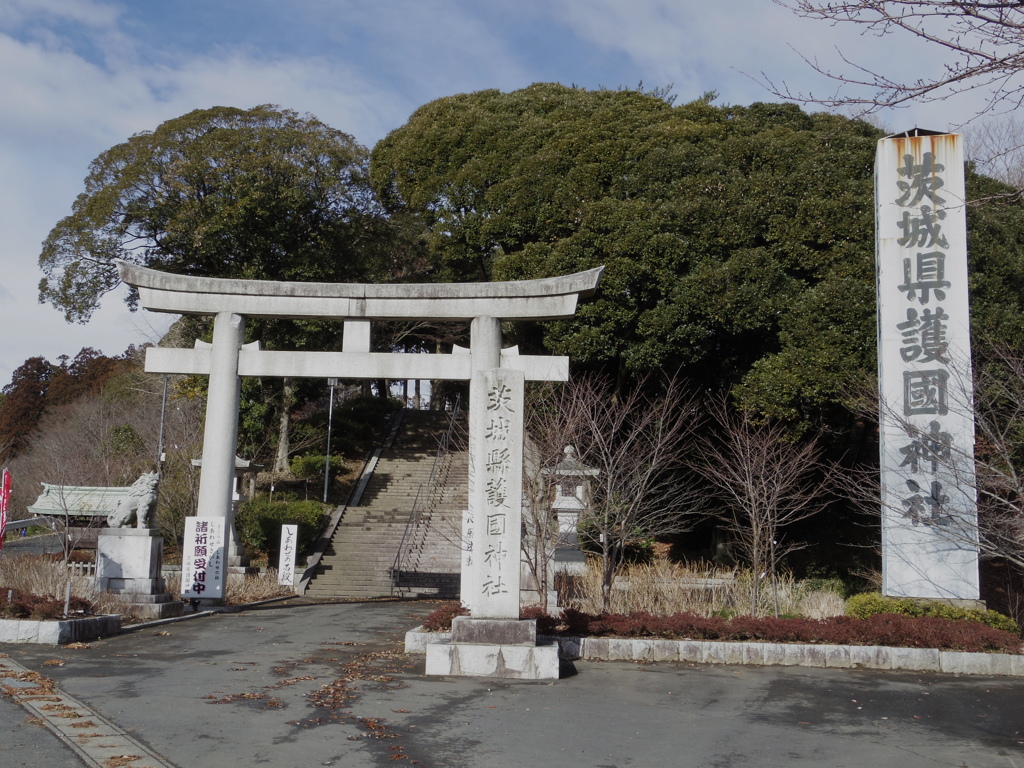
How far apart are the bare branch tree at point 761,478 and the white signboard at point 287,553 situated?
8859mm

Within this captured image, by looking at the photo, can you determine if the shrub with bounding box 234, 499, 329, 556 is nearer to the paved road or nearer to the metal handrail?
the metal handrail

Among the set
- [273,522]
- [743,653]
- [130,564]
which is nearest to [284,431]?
[273,522]

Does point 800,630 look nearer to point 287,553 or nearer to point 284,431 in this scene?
point 287,553

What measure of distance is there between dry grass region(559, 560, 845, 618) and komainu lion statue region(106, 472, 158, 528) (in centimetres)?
708

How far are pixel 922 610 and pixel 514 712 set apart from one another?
297 inches

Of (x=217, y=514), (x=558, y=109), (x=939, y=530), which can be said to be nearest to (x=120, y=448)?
(x=217, y=514)

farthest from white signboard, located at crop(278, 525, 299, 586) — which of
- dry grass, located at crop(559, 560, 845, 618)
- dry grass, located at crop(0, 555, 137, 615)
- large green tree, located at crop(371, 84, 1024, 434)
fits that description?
large green tree, located at crop(371, 84, 1024, 434)

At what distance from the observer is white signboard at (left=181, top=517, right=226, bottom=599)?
48.6 feet

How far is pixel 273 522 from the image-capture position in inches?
903

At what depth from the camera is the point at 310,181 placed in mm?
25219

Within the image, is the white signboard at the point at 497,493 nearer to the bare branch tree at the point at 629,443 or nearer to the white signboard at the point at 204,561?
the bare branch tree at the point at 629,443

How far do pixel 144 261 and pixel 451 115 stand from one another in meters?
10.1

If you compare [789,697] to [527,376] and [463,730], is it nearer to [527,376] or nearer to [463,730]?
[463,730]

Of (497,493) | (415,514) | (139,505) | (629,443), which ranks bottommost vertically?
(415,514)
